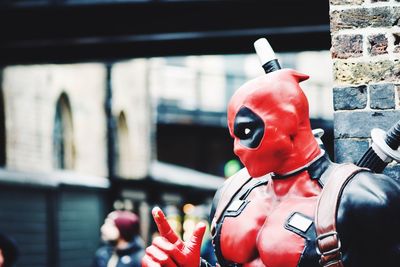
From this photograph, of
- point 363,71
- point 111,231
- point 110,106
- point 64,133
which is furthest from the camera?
point 110,106

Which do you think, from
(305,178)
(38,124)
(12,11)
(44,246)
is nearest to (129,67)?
(38,124)

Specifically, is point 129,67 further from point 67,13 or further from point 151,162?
point 67,13

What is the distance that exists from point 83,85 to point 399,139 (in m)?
11.4

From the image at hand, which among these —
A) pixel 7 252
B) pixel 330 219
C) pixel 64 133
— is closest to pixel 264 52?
pixel 330 219

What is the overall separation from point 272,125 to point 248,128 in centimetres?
9

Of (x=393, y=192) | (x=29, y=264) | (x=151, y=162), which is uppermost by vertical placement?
(x=393, y=192)

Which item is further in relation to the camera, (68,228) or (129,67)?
(129,67)

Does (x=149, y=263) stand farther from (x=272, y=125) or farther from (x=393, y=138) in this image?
(x=393, y=138)

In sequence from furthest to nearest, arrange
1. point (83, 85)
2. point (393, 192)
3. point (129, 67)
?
point (129, 67) < point (83, 85) < point (393, 192)

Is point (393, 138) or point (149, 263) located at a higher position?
point (393, 138)

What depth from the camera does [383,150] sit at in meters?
2.68

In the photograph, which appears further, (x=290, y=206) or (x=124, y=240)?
(x=124, y=240)

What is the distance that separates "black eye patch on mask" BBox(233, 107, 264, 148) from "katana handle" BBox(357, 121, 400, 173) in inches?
16.9

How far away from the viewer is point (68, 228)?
12008 millimetres
